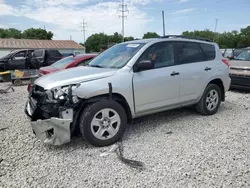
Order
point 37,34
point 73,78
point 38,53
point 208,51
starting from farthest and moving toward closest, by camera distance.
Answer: point 37,34, point 38,53, point 208,51, point 73,78

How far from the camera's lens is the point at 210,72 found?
4.59 meters

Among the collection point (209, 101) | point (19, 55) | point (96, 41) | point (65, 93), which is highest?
point (96, 41)

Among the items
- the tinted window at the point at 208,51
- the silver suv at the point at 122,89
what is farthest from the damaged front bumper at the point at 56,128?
the tinted window at the point at 208,51

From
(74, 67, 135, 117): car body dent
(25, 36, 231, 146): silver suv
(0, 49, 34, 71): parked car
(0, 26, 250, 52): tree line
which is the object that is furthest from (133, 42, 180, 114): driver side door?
(0, 26, 250, 52): tree line

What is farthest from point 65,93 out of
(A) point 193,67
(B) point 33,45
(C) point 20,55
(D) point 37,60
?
(B) point 33,45

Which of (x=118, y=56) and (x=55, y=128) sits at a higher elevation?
(x=118, y=56)

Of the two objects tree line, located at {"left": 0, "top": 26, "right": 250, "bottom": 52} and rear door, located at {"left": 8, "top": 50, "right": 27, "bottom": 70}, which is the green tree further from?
rear door, located at {"left": 8, "top": 50, "right": 27, "bottom": 70}

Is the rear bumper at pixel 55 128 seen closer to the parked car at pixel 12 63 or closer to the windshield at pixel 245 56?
the windshield at pixel 245 56

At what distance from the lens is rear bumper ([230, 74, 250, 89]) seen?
23.0 feet

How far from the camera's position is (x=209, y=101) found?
15.7ft

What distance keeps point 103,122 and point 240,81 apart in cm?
593

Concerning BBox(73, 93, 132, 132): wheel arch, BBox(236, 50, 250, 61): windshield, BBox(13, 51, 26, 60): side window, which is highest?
BBox(13, 51, 26, 60): side window

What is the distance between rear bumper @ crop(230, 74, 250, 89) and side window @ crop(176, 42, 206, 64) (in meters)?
3.39

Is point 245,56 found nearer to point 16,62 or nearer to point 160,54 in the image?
point 160,54
